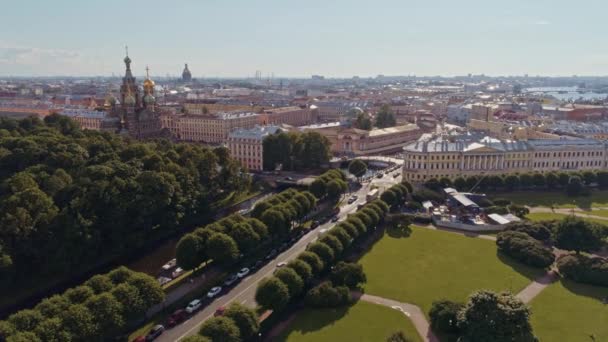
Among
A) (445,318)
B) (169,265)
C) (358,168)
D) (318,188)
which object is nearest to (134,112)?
(358,168)

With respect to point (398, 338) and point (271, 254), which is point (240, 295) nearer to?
point (271, 254)

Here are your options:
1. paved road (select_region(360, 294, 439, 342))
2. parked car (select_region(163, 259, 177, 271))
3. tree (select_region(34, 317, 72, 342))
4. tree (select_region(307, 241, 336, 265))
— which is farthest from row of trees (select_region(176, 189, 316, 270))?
tree (select_region(34, 317, 72, 342))

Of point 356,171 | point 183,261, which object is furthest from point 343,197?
point 183,261

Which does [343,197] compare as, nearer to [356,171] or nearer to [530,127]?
[356,171]

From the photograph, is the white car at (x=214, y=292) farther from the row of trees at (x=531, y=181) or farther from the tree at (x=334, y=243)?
the row of trees at (x=531, y=181)

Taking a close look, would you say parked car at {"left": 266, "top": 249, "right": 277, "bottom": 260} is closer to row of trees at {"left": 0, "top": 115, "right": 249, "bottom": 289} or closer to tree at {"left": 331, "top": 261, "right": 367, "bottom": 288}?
tree at {"left": 331, "top": 261, "right": 367, "bottom": 288}

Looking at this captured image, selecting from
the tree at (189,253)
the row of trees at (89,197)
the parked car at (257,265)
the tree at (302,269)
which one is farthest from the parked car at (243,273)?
the row of trees at (89,197)
